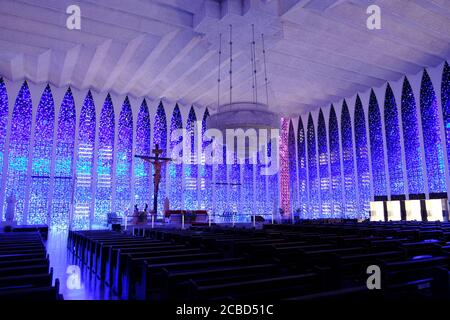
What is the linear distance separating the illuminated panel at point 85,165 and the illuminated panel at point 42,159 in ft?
4.22

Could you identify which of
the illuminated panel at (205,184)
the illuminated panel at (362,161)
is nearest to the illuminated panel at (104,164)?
the illuminated panel at (205,184)

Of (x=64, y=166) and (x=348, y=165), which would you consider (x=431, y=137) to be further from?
(x=64, y=166)

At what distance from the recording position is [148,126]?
59.0 feet

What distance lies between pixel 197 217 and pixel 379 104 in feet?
34.7

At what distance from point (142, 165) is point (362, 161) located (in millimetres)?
11721

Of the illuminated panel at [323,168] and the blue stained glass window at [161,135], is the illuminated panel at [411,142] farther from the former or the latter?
the blue stained glass window at [161,135]

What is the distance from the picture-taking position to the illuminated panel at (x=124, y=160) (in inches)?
658

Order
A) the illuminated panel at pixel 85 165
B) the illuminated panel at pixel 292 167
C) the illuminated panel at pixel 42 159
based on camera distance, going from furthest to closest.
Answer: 1. the illuminated panel at pixel 292 167
2. the illuminated panel at pixel 85 165
3. the illuminated panel at pixel 42 159

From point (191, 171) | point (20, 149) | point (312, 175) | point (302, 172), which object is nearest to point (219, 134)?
point (191, 171)

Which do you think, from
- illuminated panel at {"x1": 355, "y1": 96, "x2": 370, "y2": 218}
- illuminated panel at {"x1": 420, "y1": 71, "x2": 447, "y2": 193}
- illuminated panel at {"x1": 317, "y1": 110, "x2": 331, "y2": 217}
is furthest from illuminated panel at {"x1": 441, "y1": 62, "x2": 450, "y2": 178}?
illuminated panel at {"x1": 317, "y1": 110, "x2": 331, "y2": 217}

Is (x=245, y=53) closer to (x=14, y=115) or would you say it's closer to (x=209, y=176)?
(x=209, y=176)

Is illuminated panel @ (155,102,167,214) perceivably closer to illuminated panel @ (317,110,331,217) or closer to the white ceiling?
the white ceiling

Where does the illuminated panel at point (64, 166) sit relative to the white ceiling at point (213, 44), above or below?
below

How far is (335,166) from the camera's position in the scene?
18.2 metres
